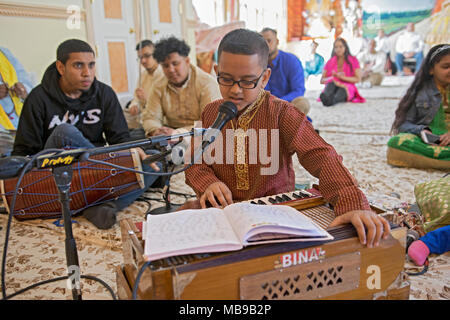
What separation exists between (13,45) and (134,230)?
13.4 feet

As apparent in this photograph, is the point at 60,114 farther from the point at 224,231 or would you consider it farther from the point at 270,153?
the point at 224,231

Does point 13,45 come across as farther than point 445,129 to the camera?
Yes

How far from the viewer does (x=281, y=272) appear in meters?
Result: 0.94

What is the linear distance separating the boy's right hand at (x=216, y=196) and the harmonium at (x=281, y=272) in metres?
0.37

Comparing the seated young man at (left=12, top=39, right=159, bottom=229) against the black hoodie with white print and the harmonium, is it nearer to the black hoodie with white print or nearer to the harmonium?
the black hoodie with white print

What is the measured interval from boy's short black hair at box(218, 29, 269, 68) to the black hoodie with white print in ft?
5.55

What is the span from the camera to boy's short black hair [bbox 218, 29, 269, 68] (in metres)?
1.50

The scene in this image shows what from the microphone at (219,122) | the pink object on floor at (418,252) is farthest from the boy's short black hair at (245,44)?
the pink object on floor at (418,252)

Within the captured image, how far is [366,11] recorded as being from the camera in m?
12.6

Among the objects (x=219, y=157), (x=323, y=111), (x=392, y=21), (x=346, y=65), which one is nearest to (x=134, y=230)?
(x=219, y=157)

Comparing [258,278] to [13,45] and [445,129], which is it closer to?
[445,129]

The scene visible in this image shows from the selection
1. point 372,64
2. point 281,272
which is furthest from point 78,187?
point 372,64

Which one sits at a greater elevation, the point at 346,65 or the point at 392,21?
the point at 392,21

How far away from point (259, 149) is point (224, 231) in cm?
77
